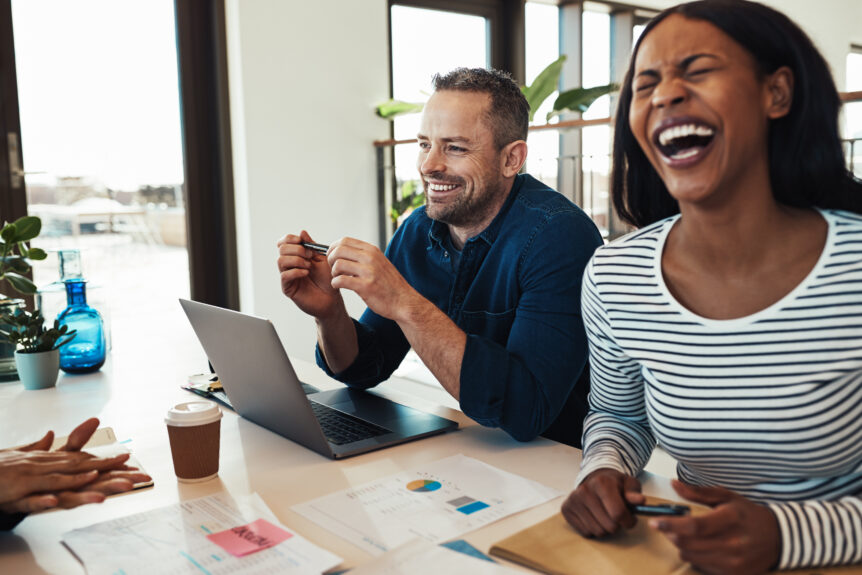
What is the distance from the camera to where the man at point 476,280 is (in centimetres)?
124

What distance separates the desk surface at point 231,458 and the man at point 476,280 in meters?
0.08

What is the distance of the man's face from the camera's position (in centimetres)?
155

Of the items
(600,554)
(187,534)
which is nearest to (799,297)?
(600,554)

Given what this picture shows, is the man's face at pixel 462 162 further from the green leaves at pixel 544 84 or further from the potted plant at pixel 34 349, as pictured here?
the green leaves at pixel 544 84

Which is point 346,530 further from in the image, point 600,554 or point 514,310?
point 514,310

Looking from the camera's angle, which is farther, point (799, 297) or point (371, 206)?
point (371, 206)

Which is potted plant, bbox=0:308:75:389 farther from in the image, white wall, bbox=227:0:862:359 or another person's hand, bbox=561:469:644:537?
white wall, bbox=227:0:862:359

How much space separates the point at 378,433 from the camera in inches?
48.2

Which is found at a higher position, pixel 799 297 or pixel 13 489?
pixel 799 297

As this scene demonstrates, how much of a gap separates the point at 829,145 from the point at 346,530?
30.5 inches

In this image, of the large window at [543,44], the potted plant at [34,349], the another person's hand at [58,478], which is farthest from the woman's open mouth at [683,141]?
the large window at [543,44]

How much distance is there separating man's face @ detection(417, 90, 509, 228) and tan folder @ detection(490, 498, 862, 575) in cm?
82

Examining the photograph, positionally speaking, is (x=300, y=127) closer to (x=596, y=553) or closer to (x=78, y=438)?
(x=78, y=438)

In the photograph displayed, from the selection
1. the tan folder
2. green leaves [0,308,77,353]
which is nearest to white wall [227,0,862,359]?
green leaves [0,308,77,353]
